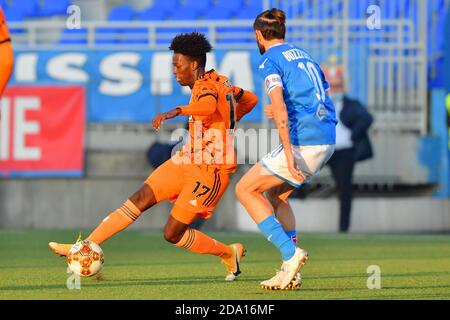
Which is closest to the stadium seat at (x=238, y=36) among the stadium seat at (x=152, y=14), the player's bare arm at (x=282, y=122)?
the stadium seat at (x=152, y=14)

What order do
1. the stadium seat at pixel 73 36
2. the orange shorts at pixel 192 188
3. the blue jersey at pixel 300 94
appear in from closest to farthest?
the blue jersey at pixel 300 94 < the orange shorts at pixel 192 188 < the stadium seat at pixel 73 36

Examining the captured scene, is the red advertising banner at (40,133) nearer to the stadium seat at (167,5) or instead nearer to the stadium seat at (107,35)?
the stadium seat at (107,35)

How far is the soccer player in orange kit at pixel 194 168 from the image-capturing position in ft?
29.6

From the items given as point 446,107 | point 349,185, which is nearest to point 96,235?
point 349,185

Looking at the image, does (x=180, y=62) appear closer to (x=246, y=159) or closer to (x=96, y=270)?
(x=96, y=270)

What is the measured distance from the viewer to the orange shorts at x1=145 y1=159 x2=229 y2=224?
9.06 meters

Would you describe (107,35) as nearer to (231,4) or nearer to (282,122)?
(231,4)

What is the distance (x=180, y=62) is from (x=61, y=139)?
9431mm

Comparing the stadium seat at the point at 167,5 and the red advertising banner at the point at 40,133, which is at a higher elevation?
the stadium seat at the point at 167,5

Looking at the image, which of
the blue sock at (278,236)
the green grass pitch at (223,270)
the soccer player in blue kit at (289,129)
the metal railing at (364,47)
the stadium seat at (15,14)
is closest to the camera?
the green grass pitch at (223,270)

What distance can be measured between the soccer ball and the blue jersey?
1.67 metres

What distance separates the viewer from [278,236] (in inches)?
336

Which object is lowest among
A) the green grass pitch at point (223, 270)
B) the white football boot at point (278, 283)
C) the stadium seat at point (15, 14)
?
the green grass pitch at point (223, 270)

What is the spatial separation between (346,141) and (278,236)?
8.92 meters
